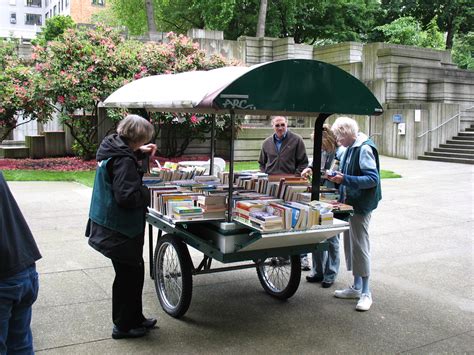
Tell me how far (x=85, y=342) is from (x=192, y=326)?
93cm

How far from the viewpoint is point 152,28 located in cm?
2811

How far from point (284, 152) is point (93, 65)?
10050 millimetres

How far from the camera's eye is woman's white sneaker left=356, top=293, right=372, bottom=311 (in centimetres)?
535

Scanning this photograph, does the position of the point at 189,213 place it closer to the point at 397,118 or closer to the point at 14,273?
the point at 14,273

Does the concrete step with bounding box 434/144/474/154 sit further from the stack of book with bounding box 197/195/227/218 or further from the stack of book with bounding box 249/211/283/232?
the stack of book with bounding box 249/211/283/232

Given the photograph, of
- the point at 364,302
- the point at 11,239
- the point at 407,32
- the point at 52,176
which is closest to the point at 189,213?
the point at 364,302

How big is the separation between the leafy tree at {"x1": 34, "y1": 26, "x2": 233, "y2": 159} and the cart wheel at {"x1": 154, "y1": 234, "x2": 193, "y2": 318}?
10.6 m

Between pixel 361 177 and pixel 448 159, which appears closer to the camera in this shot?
pixel 361 177

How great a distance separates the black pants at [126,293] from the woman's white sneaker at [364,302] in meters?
2.18

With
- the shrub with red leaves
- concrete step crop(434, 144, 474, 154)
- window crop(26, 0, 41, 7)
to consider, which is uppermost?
window crop(26, 0, 41, 7)

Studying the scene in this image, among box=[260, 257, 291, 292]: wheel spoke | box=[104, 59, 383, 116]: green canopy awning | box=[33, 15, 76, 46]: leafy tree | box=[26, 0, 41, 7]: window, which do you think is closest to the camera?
box=[104, 59, 383, 116]: green canopy awning

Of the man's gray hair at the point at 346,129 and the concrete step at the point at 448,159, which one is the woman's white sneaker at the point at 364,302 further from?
the concrete step at the point at 448,159

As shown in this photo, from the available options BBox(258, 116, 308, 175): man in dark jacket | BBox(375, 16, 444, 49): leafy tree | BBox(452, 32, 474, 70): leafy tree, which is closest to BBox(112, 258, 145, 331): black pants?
BBox(258, 116, 308, 175): man in dark jacket

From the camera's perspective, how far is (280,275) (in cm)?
577
